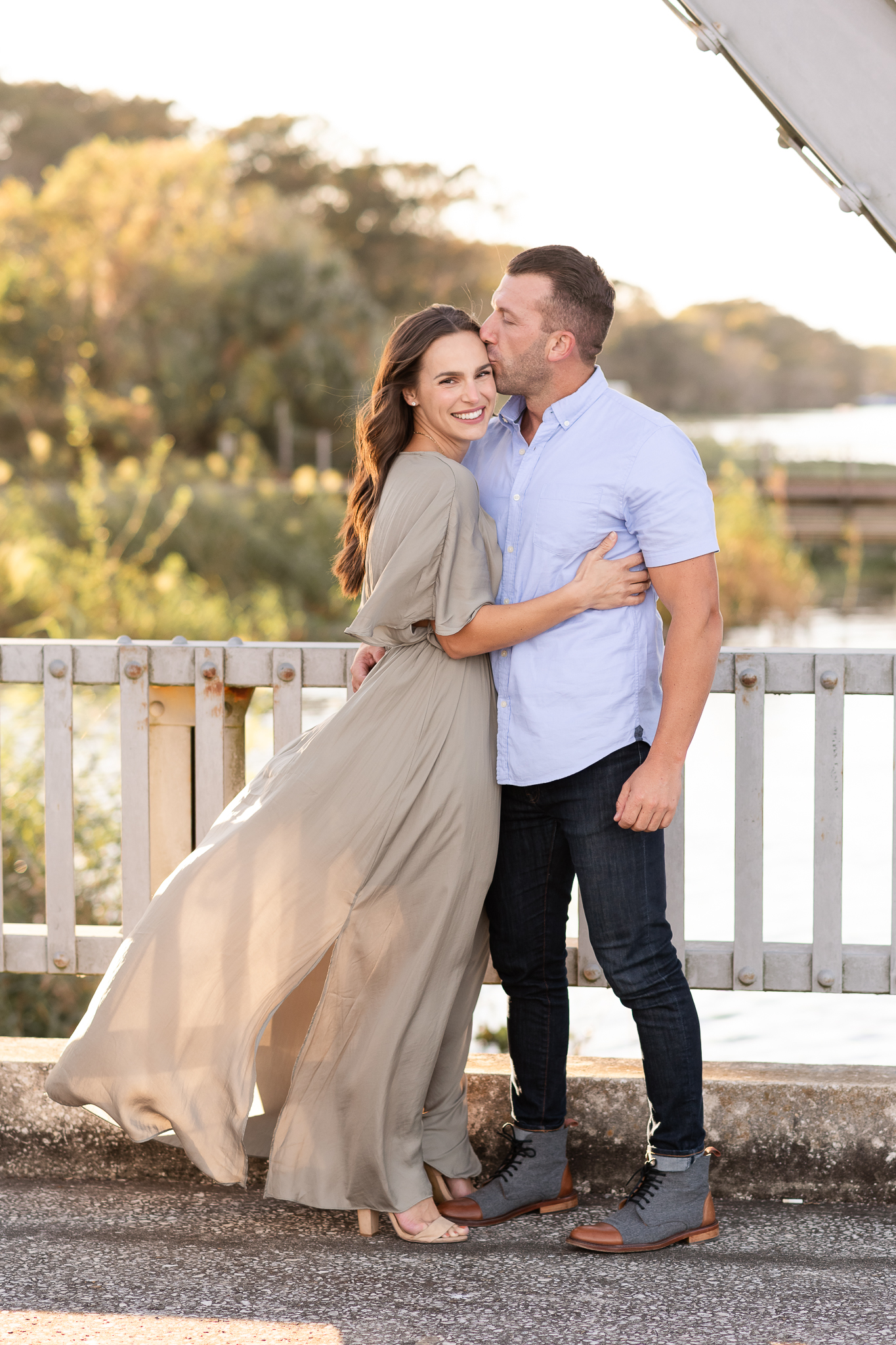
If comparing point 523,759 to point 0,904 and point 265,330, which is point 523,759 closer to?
point 0,904

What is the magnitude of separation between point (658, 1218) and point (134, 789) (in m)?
1.58

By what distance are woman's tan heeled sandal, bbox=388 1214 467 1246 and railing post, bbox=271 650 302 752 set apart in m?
1.13

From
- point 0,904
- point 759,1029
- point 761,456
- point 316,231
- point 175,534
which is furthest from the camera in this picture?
point 316,231

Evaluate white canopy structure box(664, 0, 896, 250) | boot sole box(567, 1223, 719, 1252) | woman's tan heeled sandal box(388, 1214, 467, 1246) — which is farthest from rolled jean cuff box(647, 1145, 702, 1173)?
white canopy structure box(664, 0, 896, 250)

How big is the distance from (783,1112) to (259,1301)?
1.24 meters

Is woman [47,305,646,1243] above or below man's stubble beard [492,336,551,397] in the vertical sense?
below

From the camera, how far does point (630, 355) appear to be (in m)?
80.8

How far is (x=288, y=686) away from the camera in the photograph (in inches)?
132

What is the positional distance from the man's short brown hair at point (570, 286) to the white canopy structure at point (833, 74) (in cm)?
55

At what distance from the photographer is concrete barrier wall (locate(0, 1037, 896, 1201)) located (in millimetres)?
3090

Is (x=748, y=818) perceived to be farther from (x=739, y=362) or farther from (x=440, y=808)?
(x=739, y=362)

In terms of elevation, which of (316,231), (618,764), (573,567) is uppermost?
(316,231)

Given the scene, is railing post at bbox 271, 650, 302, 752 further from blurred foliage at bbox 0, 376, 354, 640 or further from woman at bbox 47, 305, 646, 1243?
blurred foliage at bbox 0, 376, 354, 640

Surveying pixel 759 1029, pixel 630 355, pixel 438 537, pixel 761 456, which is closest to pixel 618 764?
pixel 438 537
